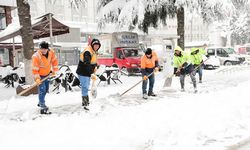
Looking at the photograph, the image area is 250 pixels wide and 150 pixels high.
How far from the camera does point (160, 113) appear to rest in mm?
7945

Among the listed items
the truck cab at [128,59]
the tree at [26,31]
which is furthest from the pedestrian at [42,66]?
the truck cab at [128,59]

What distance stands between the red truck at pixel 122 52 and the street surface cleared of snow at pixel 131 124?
1112cm

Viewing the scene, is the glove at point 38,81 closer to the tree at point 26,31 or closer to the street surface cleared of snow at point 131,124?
the street surface cleared of snow at point 131,124

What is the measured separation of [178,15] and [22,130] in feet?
48.1

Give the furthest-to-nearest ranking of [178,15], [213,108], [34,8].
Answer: [34,8] → [178,15] → [213,108]

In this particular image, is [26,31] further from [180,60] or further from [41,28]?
[180,60]

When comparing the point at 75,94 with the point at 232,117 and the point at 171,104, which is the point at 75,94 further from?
the point at 232,117

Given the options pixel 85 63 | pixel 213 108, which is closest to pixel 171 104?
pixel 213 108

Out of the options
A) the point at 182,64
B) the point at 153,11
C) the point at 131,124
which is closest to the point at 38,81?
the point at 131,124

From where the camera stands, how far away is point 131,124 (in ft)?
22.8

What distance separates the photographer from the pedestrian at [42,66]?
793 centimetres

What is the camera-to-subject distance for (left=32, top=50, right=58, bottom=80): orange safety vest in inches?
312

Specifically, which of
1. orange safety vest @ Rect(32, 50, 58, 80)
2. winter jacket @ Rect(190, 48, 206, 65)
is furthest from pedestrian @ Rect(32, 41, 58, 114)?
winter jacket @ Rect(190, 48, 206, 65)

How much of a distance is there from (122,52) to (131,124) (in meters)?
15.6
